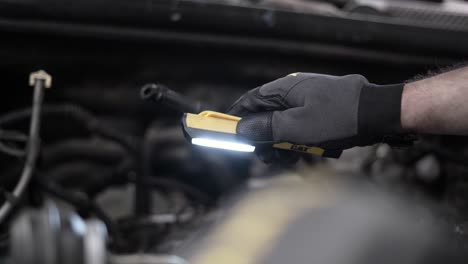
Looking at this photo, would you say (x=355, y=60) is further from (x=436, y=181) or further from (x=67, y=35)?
(x=67, y=35)

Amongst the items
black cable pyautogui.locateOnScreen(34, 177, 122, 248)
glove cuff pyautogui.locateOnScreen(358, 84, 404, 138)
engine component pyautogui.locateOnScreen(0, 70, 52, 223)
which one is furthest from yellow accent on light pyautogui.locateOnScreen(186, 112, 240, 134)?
black cable pyautogui.locateOnScreen(34, 177, 122, 248)

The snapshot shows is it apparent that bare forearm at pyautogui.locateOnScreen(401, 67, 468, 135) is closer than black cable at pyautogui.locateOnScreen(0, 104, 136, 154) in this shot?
Yes

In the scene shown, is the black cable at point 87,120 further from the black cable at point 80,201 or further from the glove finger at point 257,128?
the glove finger at point 257,128

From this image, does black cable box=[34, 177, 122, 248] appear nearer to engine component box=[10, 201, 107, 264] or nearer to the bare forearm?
engine component box=[10, 201, 107, 264]

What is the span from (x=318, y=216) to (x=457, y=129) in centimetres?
23

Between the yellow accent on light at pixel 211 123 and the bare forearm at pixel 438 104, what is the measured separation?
8.5 inches

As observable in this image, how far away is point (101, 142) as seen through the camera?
51.6 inches

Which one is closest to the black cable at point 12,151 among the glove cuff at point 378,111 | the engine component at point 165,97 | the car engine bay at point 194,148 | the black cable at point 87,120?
the car engine bay at point 194,148

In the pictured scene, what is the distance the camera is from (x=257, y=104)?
73 centimetres

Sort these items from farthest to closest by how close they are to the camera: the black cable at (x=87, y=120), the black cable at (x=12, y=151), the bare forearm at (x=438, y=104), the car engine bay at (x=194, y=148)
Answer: the black cable at (x=87, y=120) < the black cable at (x=12, y=151) < the car engine bay at (x=194, y=148) < the bare forearm at (x=438, y=104)

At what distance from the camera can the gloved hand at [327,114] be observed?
0.69 metres

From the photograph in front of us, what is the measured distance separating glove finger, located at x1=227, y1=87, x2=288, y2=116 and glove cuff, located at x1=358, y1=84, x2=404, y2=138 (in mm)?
100

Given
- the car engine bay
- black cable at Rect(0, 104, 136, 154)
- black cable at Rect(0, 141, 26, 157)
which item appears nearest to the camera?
the car engine bay

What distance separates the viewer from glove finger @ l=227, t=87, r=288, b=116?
72 centimetres
